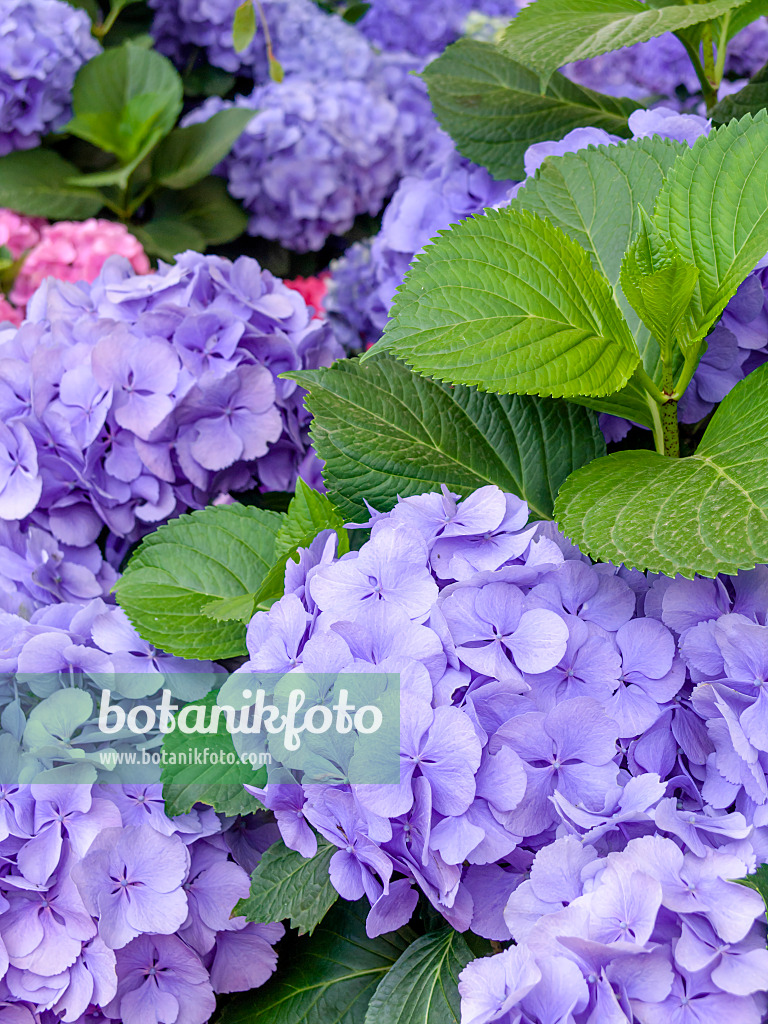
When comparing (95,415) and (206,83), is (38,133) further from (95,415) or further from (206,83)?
(95,415)

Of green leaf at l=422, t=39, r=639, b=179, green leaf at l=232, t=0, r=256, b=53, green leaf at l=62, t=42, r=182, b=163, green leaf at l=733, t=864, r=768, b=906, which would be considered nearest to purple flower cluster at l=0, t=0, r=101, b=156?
green leaf at l=62, t=42, r=182, b=163

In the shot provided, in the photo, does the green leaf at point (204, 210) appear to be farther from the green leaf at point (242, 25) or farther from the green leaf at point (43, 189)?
the green leaf at point (242, 25)

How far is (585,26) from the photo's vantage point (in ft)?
2.53

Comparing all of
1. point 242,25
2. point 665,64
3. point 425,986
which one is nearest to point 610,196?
point 242,25

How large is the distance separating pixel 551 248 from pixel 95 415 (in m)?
0.38

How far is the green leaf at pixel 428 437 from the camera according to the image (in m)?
0.63

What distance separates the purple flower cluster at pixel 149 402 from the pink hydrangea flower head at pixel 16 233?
1.39ft

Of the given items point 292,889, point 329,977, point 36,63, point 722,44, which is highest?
point 722,44

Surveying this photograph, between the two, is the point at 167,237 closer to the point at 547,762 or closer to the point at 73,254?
the point at 73,254

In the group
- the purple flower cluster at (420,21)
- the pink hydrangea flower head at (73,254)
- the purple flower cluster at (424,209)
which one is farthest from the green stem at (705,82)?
the purple flower cluster at (420,21)

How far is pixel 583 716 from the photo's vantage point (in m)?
0.49

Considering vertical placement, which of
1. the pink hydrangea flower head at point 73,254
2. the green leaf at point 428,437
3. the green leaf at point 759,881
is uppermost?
the green leaf at point 428,437

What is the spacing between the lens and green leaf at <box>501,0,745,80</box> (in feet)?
2.36

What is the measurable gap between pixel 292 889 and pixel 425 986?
9 centimetres
